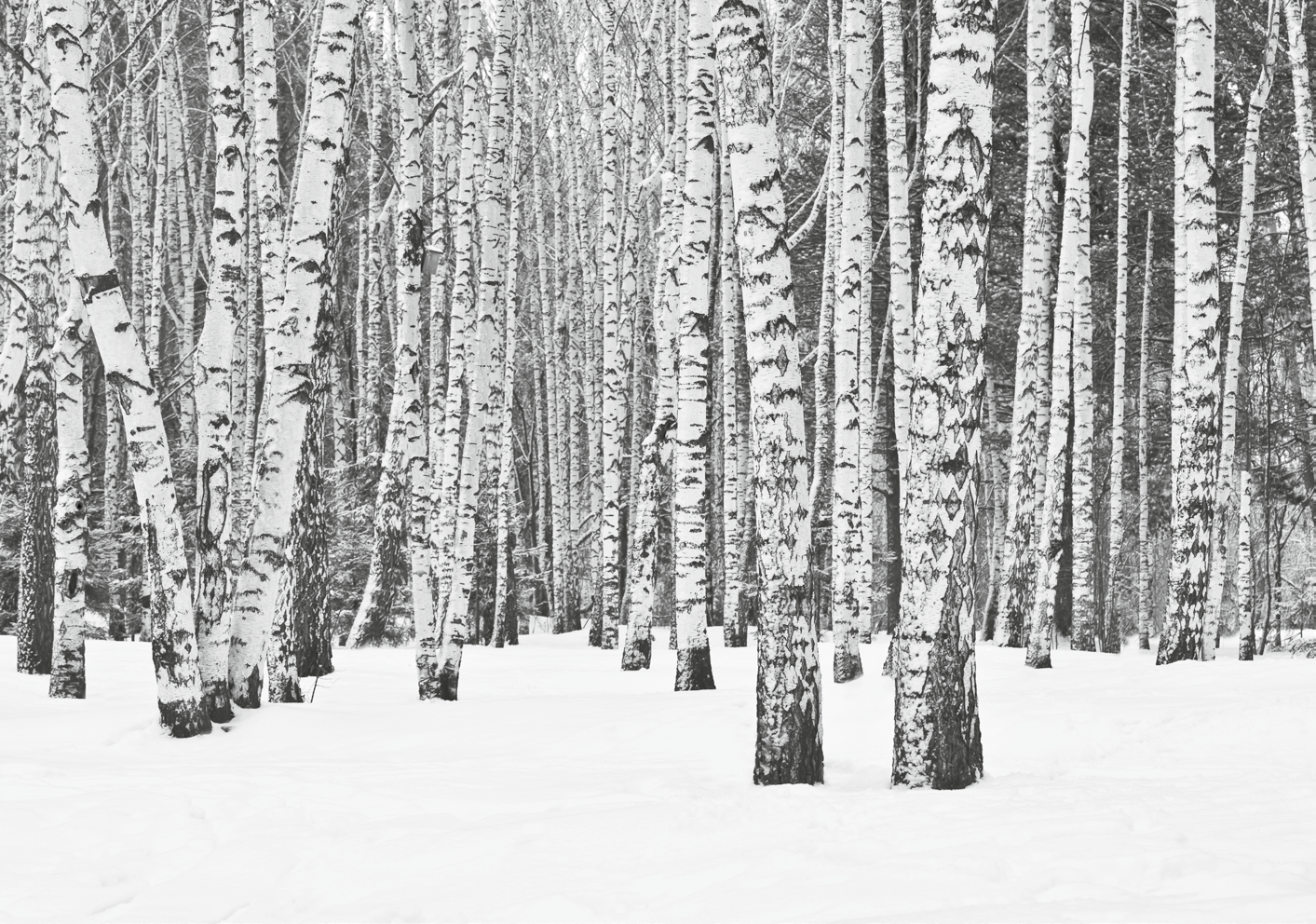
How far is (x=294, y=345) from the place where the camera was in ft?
23.7

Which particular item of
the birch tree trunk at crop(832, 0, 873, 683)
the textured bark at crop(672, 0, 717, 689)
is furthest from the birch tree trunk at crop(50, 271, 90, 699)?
the birch tree trunk at crop(832, 0, 873, 683)

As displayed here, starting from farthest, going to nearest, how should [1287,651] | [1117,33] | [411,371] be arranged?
1. [1287,651]
2. [1117,33]
3. [411,371]

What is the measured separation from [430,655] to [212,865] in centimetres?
449

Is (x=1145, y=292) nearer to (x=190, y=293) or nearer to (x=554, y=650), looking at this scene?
(x=554, y=650)

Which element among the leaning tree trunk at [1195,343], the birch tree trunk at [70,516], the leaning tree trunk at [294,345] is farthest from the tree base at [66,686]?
the leaning tree trunk at [1195,343]

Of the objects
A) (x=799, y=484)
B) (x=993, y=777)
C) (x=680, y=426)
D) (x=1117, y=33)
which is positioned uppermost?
(x=1117, y=33)

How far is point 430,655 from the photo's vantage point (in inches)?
350

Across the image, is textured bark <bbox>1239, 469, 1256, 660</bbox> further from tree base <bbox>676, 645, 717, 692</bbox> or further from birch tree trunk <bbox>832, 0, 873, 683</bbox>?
tree base <bbox>676, 645, 717, 692</bbox>

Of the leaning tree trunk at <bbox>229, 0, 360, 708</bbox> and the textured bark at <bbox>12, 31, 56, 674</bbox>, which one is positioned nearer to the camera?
the leaning tree trunk at <bbox>229, 0, 360, 708</bbox>

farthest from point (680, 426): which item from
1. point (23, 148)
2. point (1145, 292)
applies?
point (1145, 292)

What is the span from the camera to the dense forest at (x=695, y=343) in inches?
211

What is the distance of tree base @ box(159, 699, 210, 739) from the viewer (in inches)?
258

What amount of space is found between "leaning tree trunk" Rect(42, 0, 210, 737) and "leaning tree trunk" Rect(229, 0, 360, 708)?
2.14 ft

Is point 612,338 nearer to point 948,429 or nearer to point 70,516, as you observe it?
point 70,516
